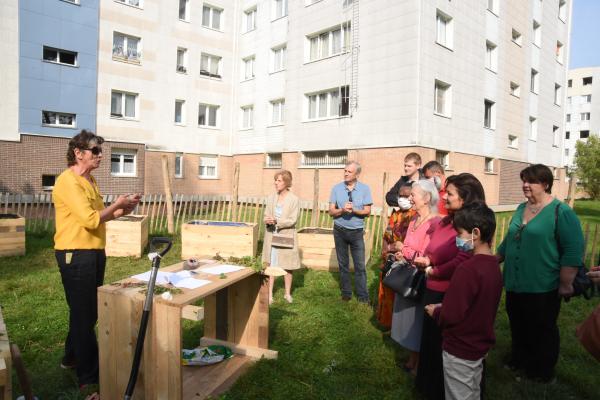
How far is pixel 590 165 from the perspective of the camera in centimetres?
3155

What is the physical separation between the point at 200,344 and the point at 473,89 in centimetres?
1847

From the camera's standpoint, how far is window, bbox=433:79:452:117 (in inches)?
696

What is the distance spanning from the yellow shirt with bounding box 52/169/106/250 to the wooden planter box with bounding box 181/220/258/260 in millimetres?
5232

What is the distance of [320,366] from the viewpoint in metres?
4.32

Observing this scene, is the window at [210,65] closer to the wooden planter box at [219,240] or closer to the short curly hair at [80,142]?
the wooden planter box at [219,240]

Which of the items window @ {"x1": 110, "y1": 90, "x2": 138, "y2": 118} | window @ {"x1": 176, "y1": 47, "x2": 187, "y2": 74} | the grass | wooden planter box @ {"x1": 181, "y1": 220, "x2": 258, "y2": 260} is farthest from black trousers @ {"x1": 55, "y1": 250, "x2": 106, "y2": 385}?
window @ {"x1": 176, "y1": 47, "x2": 187, "y2": 74}

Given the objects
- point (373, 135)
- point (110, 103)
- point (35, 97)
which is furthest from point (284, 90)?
point (35, 97)

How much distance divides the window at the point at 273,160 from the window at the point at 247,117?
97.9 inches

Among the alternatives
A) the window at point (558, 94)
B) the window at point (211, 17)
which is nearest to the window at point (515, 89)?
the window at point (558, 94)

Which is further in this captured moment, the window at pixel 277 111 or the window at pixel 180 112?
the window at pixel 180 112

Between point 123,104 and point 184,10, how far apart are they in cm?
631

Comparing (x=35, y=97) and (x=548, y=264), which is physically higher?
(x=35, y=97)

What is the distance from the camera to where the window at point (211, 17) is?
919 inches

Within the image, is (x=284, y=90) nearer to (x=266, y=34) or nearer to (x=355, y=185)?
(x=266, y=34)
